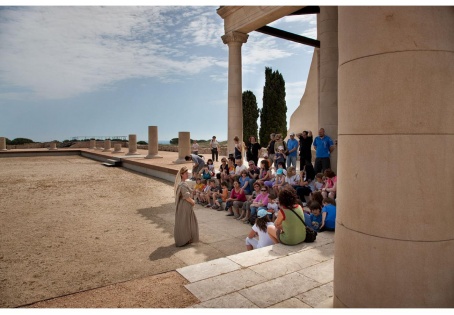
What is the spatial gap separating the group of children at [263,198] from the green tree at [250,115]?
27043 millimetres

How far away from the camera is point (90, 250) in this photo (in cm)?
680

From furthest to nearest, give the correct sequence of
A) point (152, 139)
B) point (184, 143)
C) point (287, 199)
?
point (152, 139), point (184, 143), point (287, 199)

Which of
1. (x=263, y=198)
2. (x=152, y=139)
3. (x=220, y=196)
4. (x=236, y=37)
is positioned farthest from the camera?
(x=152, y=139)

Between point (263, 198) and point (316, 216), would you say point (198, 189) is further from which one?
point (316, 216)

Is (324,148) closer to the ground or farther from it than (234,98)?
closer to the ground

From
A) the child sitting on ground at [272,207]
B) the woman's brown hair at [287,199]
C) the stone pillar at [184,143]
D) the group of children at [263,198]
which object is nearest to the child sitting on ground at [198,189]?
the group of children at [263,198]

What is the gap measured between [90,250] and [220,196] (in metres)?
4.99

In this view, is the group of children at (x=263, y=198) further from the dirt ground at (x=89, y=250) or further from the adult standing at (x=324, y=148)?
the dirt ground at (x=89, y=250)

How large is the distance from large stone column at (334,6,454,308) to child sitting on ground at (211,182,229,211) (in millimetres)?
8355

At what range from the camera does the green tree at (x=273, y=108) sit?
35875 mm

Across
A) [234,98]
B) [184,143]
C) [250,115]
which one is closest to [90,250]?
[234,98]

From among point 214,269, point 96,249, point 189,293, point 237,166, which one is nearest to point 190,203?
point 96,249

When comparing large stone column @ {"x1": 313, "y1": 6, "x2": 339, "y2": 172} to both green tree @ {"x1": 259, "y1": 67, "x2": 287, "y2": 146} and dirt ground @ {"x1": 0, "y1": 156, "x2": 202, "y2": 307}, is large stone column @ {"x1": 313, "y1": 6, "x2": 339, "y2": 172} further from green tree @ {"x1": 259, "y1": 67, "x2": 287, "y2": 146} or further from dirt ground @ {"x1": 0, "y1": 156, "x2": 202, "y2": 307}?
green tree @ {"x1": 259, "y1": 67, "x2": 287, "y2": 146}

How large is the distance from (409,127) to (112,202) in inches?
439
